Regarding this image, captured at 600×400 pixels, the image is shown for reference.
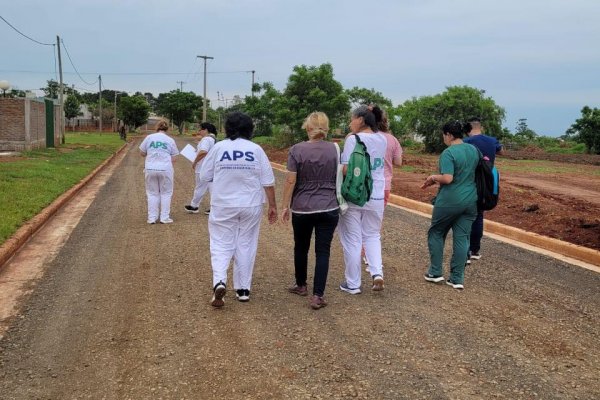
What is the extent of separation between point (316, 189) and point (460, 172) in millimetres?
1651

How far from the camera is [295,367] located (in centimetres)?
378

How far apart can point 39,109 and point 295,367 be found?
2623 cm

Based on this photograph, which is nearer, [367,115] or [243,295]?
[243,295]

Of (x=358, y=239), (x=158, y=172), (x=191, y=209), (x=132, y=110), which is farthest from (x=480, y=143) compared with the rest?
(x=132, y=110)

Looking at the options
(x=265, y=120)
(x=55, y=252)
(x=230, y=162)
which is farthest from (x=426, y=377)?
(x=265, y=120)

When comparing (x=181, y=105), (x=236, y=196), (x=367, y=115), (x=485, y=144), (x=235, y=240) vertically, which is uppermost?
(x=181, y=105)

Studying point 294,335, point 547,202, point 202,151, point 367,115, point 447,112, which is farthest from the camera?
point 447,112

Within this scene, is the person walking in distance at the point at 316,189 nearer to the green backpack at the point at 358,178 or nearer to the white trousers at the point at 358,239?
the green backpack at the point at 358,178

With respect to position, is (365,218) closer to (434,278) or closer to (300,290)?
(300,290)

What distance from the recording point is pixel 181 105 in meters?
69.2

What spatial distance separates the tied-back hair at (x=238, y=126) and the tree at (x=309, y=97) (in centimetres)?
2550

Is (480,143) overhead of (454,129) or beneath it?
beneath

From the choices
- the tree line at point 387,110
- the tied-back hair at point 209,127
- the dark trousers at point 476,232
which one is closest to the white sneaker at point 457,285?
the dark trousers at point 476,232

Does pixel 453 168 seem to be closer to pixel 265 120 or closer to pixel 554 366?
pixel 554 366
